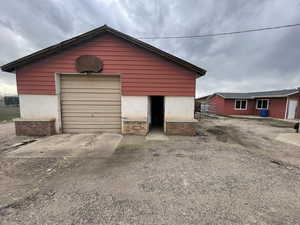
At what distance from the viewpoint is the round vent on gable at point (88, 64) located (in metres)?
6.16

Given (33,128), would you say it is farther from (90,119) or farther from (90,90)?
(90,90)

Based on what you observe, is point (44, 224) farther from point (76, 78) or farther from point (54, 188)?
point (76, 78)

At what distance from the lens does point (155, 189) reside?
2.52 meters

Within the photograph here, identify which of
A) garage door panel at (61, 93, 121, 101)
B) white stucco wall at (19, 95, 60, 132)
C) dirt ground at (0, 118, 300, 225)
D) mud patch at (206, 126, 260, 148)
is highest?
garage door panel at (61, 93, 121, 101)

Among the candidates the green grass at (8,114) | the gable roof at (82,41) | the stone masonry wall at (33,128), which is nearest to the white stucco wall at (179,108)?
the gable roof at (82,41)

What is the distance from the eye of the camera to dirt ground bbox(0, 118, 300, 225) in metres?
1.90

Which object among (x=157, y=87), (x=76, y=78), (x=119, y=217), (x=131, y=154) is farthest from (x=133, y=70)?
(x=119, y=217)

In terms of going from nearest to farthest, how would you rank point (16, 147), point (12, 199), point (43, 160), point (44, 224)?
point (44, 224), point (12, 199), point (43, 160), point (16, 147)

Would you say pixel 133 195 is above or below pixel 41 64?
below

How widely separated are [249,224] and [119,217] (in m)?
1.80

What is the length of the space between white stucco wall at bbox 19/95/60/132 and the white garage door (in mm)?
346

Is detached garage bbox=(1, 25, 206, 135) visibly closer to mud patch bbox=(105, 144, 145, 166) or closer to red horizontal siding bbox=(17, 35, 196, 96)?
red horizontal siding bbox=(17, 35, 196, 96)

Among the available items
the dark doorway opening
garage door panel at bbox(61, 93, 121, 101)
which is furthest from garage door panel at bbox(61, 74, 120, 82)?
the dark doorway opening

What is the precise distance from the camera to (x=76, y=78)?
648 cm
